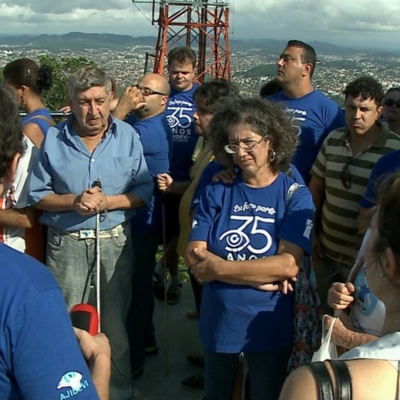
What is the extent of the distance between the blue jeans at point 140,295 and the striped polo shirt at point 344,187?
3.84ft

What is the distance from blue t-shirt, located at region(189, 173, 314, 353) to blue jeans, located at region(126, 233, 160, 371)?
40.8 inches

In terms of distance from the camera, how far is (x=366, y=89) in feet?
11.7

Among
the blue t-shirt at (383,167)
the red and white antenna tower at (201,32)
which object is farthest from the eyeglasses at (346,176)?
the red and white antenna tower at (201,32)

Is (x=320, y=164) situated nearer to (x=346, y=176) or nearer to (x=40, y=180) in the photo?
(x=346, y=176)

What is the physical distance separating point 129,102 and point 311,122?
1.30 meters

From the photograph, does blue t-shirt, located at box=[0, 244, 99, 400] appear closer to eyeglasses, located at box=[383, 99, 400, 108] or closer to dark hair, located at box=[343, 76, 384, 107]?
dark hair, located at box=[343, 76, 384, 107]

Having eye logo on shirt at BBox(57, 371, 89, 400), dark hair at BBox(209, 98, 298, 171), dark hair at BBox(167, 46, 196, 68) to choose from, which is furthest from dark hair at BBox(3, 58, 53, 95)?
eye logo on shirt at BBox(57, 371, 89, 400)

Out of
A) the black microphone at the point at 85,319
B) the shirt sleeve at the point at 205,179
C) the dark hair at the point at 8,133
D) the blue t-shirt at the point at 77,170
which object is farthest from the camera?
the blue t-shirt at the point at 77,170

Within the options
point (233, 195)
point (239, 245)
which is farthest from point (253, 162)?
point (239, 245)

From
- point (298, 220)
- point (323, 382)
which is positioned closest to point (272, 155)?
point (298, 220)

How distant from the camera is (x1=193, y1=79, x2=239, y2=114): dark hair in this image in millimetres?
3570

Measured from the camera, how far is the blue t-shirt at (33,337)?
122 centimetres

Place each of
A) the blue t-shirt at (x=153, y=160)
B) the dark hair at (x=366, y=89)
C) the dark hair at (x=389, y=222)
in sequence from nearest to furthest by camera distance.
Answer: the dark hair at (x=389, y=222), the dark hair at (x=366, y=89), the blue t-shirt at (x=153, y=160)

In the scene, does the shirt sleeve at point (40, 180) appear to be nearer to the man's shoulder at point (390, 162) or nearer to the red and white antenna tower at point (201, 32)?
the man's shoulder at point (390, 162)
